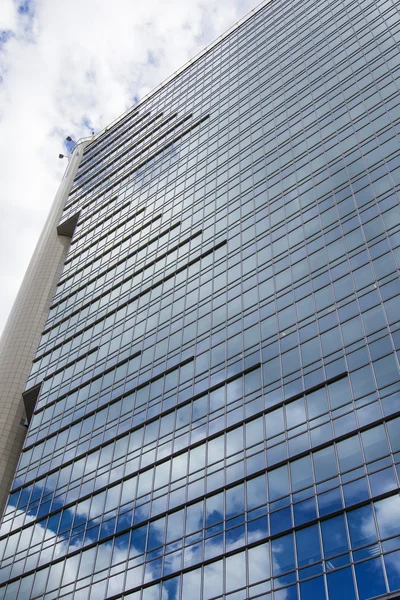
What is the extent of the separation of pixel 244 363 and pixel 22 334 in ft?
106

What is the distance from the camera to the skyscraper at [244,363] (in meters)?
32.6

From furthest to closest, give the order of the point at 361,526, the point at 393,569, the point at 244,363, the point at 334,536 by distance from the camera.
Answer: the point at 244,363 → the point at 334,536 → the point at 361,526 → the point at 393,569

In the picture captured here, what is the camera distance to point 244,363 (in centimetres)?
4297

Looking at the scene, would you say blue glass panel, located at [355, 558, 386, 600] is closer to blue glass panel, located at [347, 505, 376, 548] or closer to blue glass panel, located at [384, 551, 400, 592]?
blue glass panel, located at [384, 551, 400, 592]

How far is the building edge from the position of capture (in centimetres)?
5803

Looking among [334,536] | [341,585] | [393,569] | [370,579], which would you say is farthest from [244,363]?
[393,569]

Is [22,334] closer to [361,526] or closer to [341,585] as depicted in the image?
[361,526]

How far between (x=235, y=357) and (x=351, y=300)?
8336mm

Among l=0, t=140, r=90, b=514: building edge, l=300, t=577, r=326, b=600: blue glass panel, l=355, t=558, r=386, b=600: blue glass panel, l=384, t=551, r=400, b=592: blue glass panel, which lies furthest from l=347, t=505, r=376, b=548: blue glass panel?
l=0, t=140, r=90, b=514: building edge

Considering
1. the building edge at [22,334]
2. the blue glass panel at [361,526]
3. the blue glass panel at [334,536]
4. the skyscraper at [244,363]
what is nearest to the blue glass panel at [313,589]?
the skyscraper at [244,363]

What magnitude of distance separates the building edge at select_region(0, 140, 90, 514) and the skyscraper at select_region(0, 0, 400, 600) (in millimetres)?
1726

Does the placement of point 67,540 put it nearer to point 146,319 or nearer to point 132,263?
point 146,319

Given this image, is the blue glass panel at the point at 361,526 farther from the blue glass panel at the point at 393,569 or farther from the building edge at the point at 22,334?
the building edge at the point at 22,334

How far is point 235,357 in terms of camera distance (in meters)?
44.0
